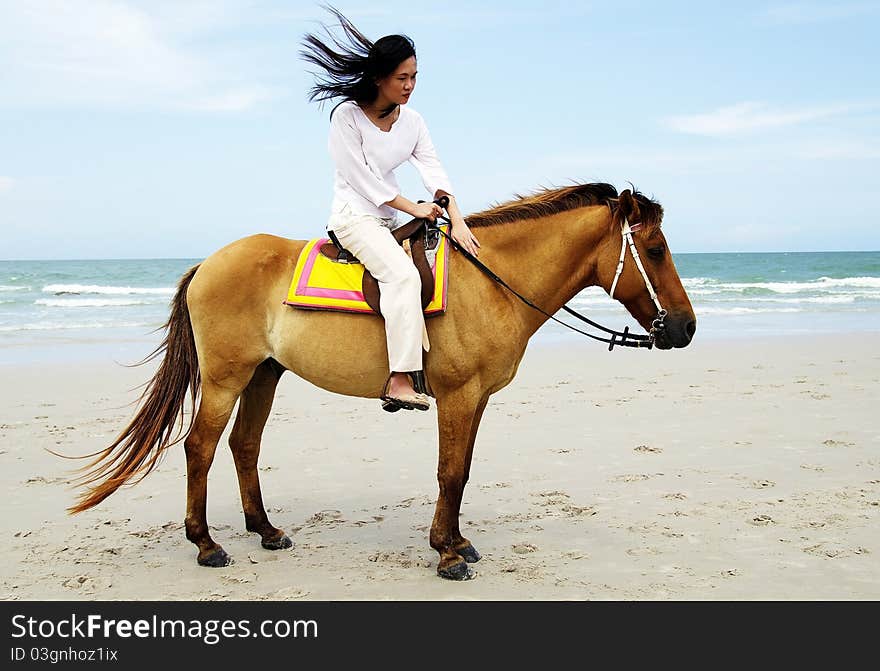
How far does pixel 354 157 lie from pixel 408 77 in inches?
18.0

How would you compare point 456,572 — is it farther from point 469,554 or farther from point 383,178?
point 383,178

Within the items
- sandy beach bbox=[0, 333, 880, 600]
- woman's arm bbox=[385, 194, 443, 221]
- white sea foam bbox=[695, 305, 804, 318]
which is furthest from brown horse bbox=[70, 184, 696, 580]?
white sea foam bbox=[695, 305, 804, 318]

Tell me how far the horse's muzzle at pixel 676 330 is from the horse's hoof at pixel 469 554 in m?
1.41

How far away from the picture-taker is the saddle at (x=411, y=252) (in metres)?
3.86

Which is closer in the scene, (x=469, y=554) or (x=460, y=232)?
(x=460, y=232)

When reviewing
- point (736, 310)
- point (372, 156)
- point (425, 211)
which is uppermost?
point (372, 156)

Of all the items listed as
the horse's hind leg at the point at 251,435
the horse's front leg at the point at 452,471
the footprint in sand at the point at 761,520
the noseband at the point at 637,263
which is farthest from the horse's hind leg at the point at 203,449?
the footprint in sand at the point at 761,520

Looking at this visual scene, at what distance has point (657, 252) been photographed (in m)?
3.88

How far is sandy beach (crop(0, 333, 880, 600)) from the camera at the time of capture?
3758 millimetres

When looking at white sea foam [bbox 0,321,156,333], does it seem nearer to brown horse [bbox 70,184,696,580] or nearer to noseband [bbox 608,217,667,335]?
brown horse [bbox 70,184,696,580]

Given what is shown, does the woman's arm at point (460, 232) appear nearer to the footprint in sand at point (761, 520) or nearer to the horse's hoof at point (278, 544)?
the horse's hoof at point (278, 544)

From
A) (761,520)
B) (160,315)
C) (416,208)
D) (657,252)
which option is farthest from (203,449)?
(160,315)

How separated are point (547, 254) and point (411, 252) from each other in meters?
0.69
